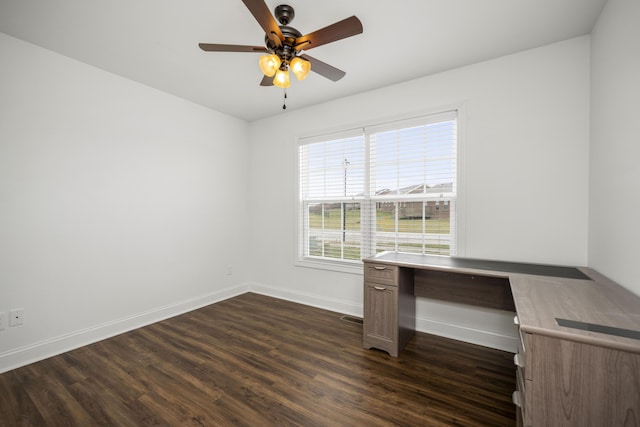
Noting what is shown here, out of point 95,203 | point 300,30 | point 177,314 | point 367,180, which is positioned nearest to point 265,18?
point 300,30

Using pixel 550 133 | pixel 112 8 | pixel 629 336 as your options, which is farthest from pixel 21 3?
pixel 550 133

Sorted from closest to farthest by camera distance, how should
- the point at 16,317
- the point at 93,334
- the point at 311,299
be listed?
1. the point at 16,317
2. the point at 93,334
3. the point at 311,299

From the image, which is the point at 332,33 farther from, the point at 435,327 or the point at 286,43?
the point at 435,327

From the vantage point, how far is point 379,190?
3.23 m

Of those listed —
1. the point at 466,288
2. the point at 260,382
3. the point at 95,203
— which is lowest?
the point at 260,382

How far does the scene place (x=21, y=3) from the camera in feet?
6.18

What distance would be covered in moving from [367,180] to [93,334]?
10.7 ft

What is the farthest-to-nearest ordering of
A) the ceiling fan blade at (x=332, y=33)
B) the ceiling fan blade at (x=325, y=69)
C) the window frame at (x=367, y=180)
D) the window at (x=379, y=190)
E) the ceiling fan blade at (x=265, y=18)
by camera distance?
the window at (x=379, y=190) → the window frame at (x=367, y=180) → the ceiling fan blade at (x=325, y=69) → the ceiling fan blade at (x=332, y=33) → the ceiling fan blade at (x=265, y=18)

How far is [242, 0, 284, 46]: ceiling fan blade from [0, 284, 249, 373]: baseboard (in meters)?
3.11

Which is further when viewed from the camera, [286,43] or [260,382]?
[260,382]

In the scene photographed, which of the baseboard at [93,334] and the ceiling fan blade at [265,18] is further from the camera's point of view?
the baseboard at [93,334]

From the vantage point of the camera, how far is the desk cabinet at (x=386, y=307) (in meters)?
2.42

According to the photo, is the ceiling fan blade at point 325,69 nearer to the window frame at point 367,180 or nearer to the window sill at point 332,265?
the window frame at point 367,180

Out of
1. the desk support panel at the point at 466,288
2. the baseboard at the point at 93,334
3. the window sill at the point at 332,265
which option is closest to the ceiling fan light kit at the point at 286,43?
the desk support panel at the point at 466,288
